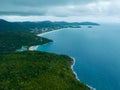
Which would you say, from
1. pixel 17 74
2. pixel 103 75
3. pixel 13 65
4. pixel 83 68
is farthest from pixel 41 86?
pixel 83 68

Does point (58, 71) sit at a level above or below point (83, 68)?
above

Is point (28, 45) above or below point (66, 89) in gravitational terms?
below

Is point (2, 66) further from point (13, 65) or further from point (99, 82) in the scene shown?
point (99, 82)

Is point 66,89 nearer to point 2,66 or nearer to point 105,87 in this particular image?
point 105,87

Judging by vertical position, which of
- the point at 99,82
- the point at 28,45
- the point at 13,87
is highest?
the point at 13,87

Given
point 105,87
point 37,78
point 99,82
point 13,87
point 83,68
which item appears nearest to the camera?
point 13,87

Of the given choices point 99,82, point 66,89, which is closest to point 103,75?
point 99,82

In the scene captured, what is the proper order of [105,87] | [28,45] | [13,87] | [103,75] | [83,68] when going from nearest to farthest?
[13,87] < [105,87] < [103,75] < [83,68] < [28,45]

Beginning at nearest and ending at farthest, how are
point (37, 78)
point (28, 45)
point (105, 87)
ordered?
point (37, 78) < point (105, 87) < point (28, 45)

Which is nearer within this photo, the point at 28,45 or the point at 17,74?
the point at 17,74
